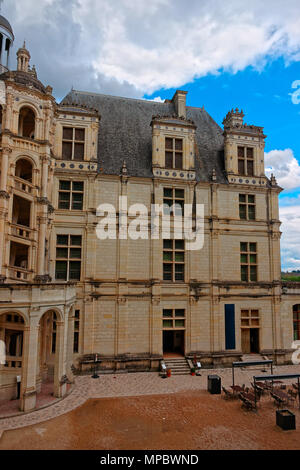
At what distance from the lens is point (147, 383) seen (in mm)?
17922

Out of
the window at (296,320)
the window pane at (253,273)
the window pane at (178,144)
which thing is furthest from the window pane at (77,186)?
the window at (296,320)

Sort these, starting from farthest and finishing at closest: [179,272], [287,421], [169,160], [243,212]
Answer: [243,212]
[169,160]
[179,272]
[287,421]

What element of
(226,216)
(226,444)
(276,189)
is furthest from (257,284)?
(226,444)

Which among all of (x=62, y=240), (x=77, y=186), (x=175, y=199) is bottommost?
(x=62, y=240)

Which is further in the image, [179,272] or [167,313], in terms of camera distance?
[179,272]

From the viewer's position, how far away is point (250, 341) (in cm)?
2367

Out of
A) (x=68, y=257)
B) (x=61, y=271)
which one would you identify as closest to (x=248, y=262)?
(x=68, y=257)

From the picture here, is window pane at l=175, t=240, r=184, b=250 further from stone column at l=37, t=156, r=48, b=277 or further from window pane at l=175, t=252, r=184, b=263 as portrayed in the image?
stone column at l=37, t=156, r=48, b=277

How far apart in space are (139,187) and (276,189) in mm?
11348

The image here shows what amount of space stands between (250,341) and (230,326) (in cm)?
299

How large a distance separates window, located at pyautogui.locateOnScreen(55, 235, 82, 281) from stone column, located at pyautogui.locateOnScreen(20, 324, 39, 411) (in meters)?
6.40

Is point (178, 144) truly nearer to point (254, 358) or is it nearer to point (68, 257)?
point (68, 257)

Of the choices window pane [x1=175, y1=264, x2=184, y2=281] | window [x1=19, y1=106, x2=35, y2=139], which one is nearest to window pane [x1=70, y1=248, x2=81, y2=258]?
window pane [x1=175, y1=264, x2=184, y2=281]
